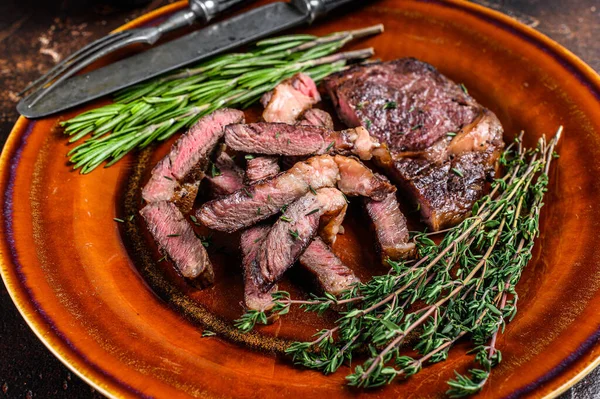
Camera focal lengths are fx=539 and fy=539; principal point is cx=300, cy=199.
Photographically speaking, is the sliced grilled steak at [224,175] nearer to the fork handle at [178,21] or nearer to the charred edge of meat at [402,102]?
the charred edge of meat at [402,102]

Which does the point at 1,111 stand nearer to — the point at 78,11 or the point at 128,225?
the point at 78,11

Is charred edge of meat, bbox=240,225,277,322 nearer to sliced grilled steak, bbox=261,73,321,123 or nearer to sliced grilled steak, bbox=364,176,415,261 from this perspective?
sliced grilled steak, bbox=364,176,415,261

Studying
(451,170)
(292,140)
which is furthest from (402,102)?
(292,140)

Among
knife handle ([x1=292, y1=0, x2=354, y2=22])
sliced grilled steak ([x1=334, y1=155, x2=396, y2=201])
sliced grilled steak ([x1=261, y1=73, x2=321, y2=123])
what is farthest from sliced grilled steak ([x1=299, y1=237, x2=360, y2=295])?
knife handle ([x1=292, y1=0, x2=354, y2=22])

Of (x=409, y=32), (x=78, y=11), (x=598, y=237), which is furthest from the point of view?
(x=78, y=11)

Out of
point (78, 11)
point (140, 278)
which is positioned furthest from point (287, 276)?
point (78, 11)

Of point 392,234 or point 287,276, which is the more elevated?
point 392,234

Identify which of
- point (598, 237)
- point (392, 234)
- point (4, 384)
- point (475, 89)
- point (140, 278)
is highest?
point (475, 89)
